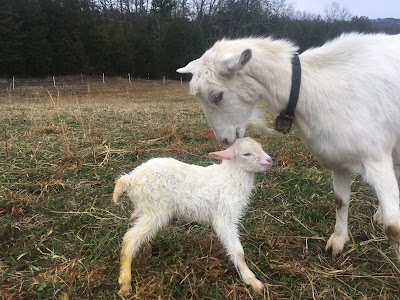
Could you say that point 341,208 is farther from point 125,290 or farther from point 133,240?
point 125,290

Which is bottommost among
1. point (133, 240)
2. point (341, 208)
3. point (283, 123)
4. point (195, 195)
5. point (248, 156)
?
point (341, 208)

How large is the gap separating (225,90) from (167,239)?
1314mm

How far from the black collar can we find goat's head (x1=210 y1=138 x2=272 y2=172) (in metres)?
0.30

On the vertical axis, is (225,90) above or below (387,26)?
above

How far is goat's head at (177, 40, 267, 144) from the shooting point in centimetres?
321

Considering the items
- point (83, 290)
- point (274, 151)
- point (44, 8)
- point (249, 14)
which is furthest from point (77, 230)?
point (249, 14)

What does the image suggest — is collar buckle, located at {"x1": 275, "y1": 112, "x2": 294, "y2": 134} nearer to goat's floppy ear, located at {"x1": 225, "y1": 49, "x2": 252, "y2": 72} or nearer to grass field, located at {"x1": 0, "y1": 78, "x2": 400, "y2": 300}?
goat's floppy ear, located at {"x1": 225, "y1": 49, "x2": 252, "y2": 72}

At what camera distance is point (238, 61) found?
3.06 meters

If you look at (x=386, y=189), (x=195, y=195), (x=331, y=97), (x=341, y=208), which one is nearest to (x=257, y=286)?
(x=195, y=195)

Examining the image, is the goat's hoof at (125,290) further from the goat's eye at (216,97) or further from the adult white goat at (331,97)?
the goat's eye at (216,97)

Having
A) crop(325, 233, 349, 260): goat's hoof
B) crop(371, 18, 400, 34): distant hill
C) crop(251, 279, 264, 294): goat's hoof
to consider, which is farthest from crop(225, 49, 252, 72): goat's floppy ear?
crop(371, 18, 400, 34): distant hill

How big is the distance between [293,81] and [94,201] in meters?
2.32

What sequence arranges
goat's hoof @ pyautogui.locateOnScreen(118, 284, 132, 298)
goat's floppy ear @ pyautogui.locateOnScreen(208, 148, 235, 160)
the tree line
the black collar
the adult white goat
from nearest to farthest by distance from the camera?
goat's hoof @ pyautogui.locateOnScreen(118, 284, 132, 298)
the adult white goat
goat's floppy ear @ pyautogui.locateOnScreen(208, 148, 235, 160)
the black collar
the tree line

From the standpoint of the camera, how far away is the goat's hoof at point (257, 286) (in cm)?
283
